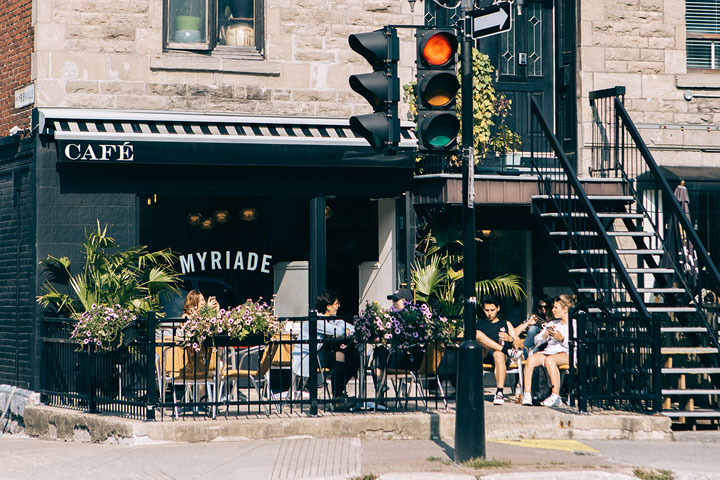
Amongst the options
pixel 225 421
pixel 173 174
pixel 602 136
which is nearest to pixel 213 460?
pixel 225 421

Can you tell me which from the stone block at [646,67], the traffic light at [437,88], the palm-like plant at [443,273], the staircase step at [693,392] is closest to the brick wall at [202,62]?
the palm-like plant at [443,273]

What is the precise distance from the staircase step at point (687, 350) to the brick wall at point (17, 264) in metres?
7.60

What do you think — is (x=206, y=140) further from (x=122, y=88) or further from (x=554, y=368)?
(x=554, y=368)

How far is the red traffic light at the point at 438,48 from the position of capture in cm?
902

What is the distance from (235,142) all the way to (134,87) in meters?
1.46

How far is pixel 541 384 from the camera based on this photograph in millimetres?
11977

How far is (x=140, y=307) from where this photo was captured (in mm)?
12289

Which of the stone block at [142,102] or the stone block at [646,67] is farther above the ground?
the stone block at [646,67]

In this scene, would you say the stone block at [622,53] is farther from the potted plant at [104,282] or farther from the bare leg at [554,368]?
the potted plant at [104,282]

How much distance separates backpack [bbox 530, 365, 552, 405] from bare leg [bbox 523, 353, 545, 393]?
0.19 feet

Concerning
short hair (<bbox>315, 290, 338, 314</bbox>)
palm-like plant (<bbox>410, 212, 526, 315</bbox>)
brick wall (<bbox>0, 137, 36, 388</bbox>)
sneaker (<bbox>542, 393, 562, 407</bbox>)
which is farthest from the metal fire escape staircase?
brick wall (<bbox>0, 137, 36, 388</bbox>)

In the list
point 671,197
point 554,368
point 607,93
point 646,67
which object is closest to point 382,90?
point 554,368

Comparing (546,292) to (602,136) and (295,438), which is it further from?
(295,438)

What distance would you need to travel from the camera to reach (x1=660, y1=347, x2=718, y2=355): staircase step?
1194 centimetres
